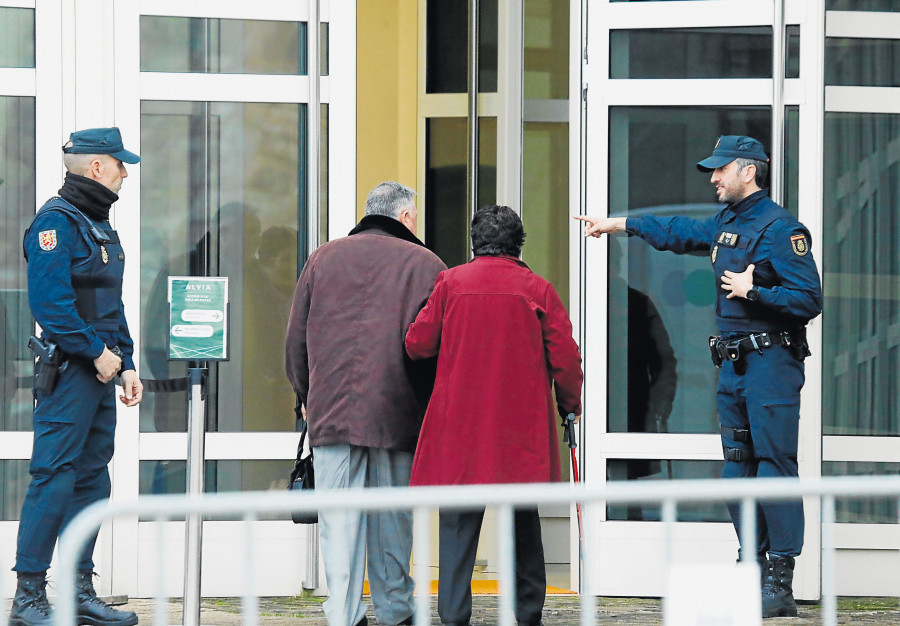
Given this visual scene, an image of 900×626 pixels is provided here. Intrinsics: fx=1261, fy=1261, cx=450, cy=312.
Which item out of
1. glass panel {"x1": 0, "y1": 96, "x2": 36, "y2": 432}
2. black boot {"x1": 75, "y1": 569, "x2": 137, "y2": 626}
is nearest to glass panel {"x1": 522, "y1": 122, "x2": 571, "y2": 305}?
glass panel {"x1": 0, "y1": 96, "x2": 36, "y2": 432}

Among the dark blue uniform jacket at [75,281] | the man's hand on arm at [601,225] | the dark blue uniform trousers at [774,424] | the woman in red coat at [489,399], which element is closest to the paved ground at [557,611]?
the dark blue uniform trousers at [774,424]

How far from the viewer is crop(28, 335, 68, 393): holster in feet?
14.9

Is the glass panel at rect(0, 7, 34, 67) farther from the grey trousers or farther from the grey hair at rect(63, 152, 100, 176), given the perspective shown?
the grey trousers

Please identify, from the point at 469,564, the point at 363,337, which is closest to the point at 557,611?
the point at 469,564

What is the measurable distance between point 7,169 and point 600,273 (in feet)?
9.05

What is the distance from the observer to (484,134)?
698 cm

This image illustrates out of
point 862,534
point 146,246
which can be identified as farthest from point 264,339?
point 862,534

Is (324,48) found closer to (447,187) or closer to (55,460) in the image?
(447,187)

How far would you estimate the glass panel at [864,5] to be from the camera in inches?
229

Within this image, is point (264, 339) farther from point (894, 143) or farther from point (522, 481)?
point (894, 143)

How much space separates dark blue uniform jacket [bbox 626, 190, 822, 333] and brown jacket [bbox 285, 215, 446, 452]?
119cm

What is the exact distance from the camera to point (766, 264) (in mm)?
4914

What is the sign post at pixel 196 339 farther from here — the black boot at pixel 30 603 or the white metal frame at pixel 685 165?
the white metal frame at pixel 685 165

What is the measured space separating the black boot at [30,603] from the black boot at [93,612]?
0.42ft
